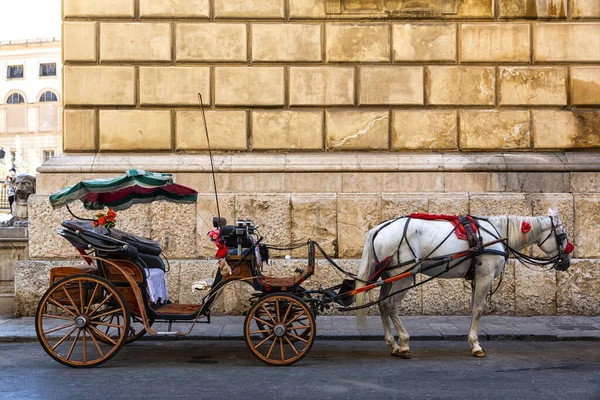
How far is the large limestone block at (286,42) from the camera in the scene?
11484mm

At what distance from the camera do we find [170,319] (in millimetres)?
8211

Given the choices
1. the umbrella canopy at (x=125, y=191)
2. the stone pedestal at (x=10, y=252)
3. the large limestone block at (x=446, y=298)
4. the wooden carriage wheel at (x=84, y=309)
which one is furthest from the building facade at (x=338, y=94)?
the wooden carriage wheel at (x=84, y=309)

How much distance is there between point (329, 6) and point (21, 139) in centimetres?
5227

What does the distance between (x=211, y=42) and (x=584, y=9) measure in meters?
5.22

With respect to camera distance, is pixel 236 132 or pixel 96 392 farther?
pixel 236 132

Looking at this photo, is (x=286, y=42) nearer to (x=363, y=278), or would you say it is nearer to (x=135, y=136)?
(x=135, y=136)

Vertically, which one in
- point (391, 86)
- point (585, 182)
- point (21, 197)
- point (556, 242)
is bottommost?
point (556, 242)

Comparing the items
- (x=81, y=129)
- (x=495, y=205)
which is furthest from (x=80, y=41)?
(x=495, y=205)

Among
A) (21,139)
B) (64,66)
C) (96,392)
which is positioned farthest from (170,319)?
(21,139)

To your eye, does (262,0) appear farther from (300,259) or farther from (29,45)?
(29,45)

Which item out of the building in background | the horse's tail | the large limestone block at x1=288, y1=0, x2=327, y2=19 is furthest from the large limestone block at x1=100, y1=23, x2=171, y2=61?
the building in background

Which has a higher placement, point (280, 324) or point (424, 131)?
point (424, 131)

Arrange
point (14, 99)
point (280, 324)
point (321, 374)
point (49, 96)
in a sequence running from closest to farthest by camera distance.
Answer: point (321, 374) → point (280, 324) → point (49, 96) → point (14, 99)

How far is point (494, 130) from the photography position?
1151 centimetres
